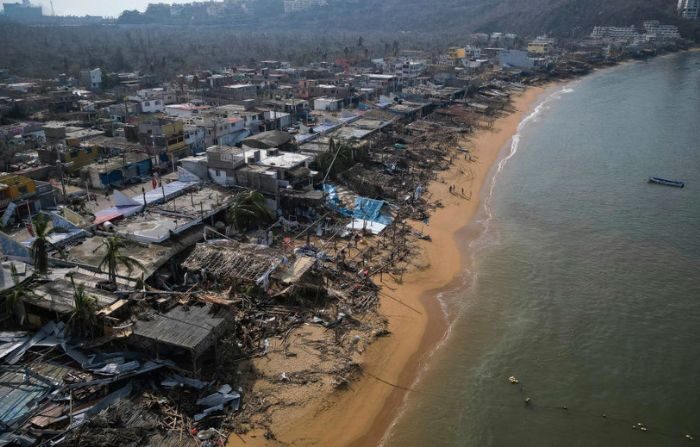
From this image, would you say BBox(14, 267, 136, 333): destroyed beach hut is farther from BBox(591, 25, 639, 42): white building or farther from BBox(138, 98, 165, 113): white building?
BBox(591, 25, 639, 42): white building

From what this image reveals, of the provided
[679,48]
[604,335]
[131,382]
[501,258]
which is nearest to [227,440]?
[131,382]

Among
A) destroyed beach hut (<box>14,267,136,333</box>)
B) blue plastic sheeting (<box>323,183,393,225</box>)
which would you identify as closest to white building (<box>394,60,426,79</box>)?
blue plastic sheeting (<box>323,183,393,225</box>)

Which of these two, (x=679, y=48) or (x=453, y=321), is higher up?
(x=679, y=48)

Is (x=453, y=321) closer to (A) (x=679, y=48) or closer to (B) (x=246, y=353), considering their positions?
(B) (x=246, y=353)

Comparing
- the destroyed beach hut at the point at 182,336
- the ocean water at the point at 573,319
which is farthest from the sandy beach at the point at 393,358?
the destroyed beach hut at the point at 182,336

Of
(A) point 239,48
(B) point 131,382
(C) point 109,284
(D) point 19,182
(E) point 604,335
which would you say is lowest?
(E) point 604,335

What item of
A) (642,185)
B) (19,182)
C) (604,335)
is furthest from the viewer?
(642,185)
